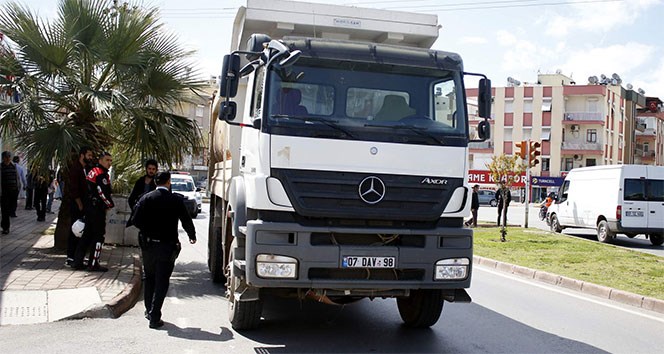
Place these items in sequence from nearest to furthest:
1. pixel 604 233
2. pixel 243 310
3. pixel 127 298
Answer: pixel 243 310 → pixel 127 298 → pixel 604 233

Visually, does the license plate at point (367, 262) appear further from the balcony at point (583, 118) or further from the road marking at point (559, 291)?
the balcony at point (583, 118)

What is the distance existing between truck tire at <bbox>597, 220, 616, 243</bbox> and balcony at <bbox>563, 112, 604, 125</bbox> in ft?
173

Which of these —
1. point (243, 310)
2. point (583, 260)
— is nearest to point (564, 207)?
point (583, 260)

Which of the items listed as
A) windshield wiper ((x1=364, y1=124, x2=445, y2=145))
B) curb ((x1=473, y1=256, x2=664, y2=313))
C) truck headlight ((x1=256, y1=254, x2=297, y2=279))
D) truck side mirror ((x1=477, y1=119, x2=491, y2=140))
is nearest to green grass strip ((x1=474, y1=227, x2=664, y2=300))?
curb ((x1=473, y1=256, x2=664, y2=313))

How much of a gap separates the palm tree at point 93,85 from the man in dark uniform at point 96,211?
857 millimetres

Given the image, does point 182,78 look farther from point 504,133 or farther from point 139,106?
point 504,133

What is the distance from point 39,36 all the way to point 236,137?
196 inches

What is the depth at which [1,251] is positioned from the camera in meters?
11.7

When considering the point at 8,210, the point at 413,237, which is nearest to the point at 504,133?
the point at 8,210

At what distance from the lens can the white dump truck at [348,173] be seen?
6.17 meters

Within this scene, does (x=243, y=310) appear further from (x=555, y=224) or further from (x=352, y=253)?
(x=555, y=224)

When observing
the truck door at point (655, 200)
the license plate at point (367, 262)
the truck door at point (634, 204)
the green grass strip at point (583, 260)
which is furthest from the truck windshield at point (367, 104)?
the truck door at point (655, 200)

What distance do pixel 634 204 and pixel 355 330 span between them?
15912mm

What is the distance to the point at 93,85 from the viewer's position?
38.8 ft
